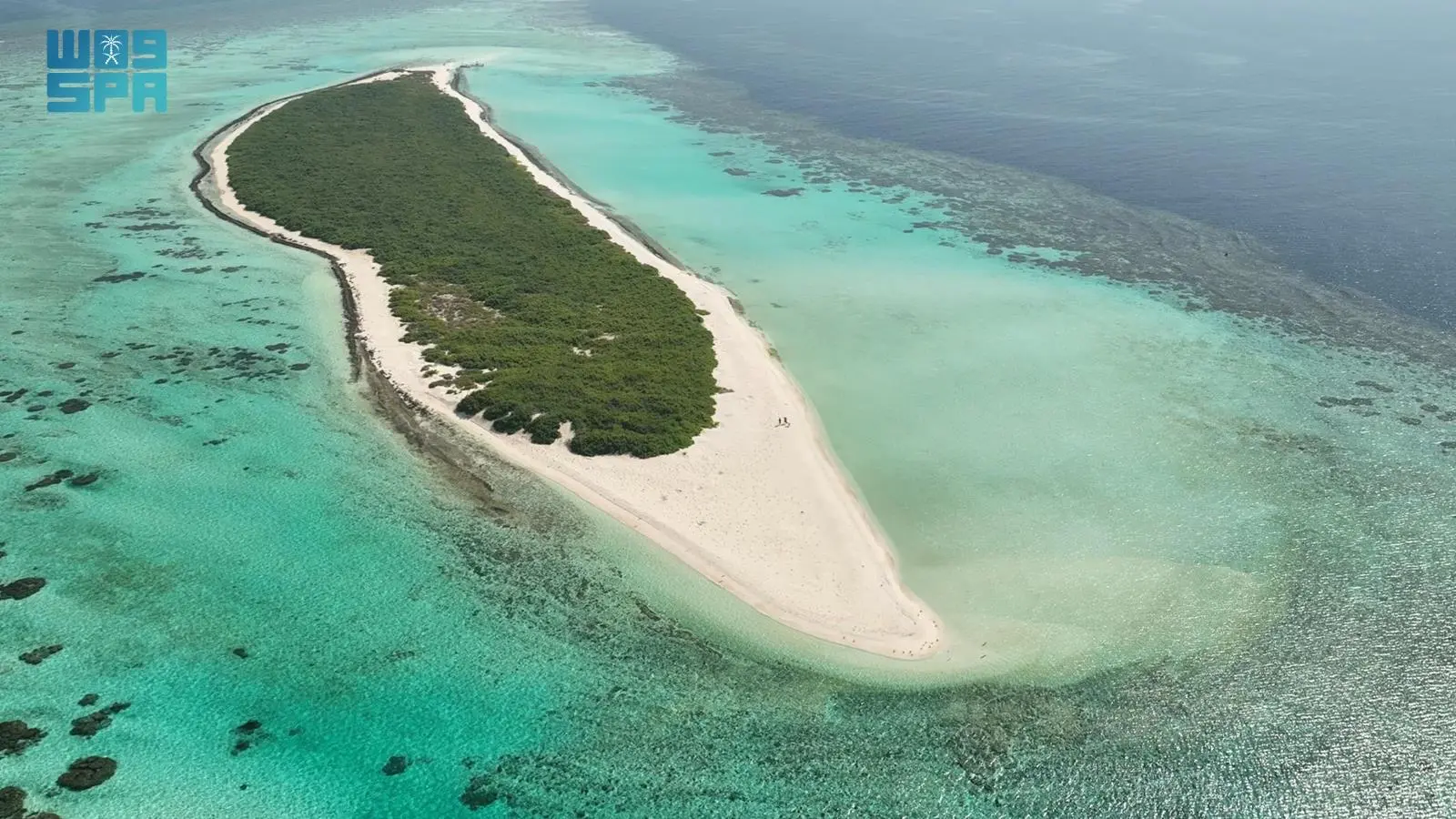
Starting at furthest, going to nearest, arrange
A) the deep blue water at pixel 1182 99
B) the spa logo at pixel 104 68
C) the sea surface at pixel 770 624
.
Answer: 1. the spa logo at pixel 104 68
2. the deep blue water at pixel 1182 99
3. the sea surface at pixel 770 624

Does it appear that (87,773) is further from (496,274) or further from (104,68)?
(104,68)

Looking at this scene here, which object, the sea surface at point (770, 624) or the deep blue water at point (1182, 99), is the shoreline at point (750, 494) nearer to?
the sea surface at point (770, 624)

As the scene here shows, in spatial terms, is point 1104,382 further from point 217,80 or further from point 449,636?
point 217,80

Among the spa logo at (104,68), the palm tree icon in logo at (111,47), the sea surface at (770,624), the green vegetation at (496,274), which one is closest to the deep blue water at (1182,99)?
the sea surface at (770,624)

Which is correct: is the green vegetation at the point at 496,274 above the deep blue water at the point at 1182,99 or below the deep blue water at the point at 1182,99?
below

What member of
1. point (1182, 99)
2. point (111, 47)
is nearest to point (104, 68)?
point (111, 47)

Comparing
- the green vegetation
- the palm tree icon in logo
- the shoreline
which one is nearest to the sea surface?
the shoreline

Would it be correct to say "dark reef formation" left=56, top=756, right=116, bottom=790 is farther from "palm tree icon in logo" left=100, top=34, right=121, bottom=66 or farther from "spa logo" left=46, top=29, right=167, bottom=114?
"palm tree icon in logo" left=100, top=34, right=121, bottom=66
